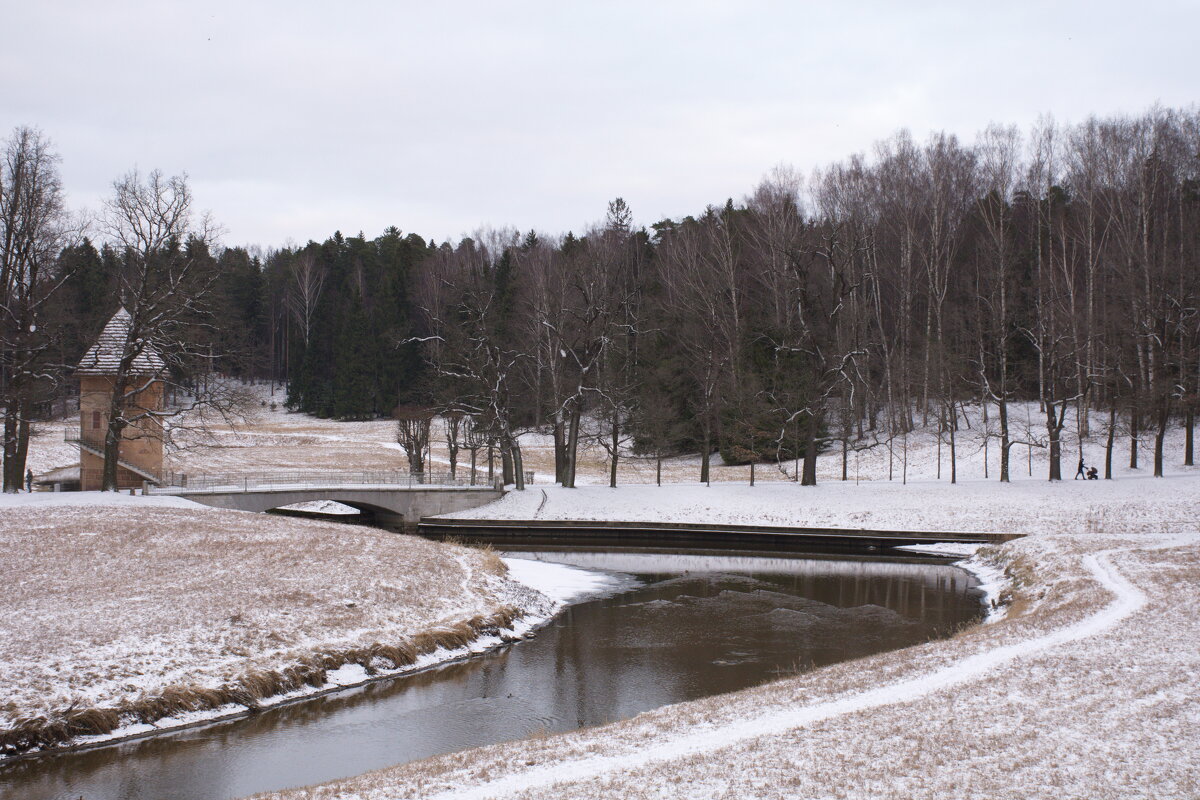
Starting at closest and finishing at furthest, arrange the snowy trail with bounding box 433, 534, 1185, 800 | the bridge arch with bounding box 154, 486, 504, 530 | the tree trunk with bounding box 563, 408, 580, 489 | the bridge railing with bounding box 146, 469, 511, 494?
the snowy trail with bounding box 433, 534, 1185, 800 < the bridge arch with bounding box 154, 486, 504, 530 < the bridge railing with bounding box 146, 469, 511, 494 < the tree trunk with bounding box 563, 408, 580, 489

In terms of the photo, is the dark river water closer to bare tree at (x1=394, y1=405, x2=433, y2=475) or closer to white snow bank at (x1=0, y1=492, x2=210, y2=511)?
white snow bank at (x1=0, y1=492, x2=210, y2=511)

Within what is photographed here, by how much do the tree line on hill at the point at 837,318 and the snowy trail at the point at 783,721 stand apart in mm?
28257

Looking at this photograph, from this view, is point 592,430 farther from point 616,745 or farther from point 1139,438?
point 616,745

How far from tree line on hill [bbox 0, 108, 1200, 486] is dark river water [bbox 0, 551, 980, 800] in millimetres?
18593

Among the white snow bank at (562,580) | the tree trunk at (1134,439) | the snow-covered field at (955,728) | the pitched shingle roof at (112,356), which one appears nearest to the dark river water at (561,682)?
the white snow bank at (562,580)

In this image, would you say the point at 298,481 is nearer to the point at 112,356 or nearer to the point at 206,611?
the point at 112,356

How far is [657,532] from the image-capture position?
4112 centimetres

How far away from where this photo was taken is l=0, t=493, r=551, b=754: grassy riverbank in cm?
1501

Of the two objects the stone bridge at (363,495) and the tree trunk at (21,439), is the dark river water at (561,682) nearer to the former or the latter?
the stone bridge at (363,495)

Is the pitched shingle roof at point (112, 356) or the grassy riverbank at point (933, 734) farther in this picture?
the pitched shingle roof at point (112, 356)

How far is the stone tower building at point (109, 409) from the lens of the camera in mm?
38125

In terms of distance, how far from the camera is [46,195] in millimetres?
35219

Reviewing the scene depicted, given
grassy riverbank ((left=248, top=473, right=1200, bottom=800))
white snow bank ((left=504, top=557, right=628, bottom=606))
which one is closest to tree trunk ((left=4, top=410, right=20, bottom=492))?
white snow bank ((left=504, top=557, right=628, bottom=606))

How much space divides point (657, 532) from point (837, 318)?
16679 millimetres
